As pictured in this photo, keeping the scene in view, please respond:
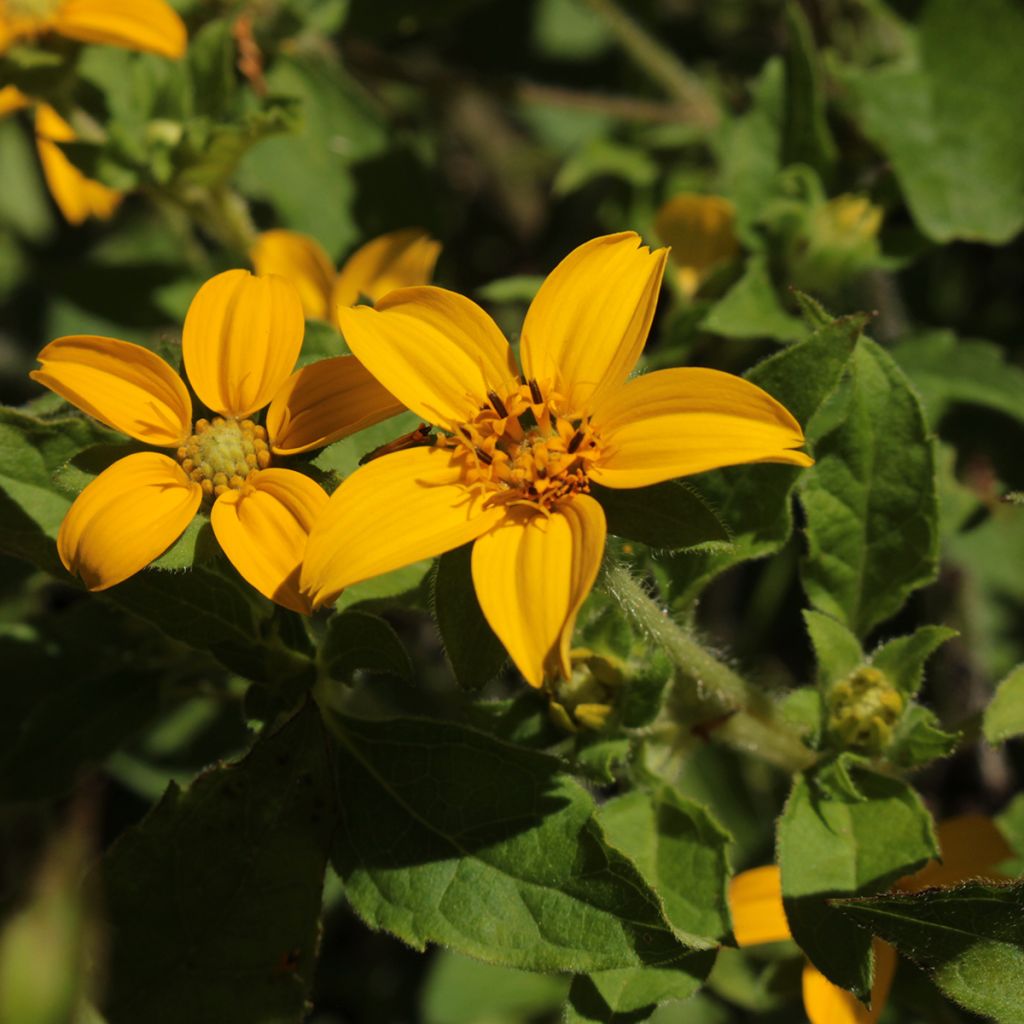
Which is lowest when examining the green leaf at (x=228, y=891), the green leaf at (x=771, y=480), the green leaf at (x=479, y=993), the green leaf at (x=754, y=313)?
the green leaf at (x=479, y=993)

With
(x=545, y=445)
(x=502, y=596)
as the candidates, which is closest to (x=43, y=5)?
(x=545, y=445)

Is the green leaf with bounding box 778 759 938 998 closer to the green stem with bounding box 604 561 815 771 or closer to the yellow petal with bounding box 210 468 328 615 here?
the green stem with bounding box 604 561 815 771

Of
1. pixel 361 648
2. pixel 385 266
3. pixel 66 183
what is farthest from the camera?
pixel 66 183

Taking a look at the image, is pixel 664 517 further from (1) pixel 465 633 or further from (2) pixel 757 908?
(2) pixel 757 908

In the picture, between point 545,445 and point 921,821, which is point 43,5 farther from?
point 921,821

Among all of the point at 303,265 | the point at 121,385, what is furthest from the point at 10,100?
the point at 121,385

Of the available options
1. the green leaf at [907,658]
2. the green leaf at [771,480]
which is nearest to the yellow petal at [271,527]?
the green leaf at [771,480]

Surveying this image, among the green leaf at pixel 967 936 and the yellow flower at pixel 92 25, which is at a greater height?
the yellow flower at pixel 92 25

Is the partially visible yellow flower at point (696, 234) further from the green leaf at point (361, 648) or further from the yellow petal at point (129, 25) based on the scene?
the green leaf at point (361, 648)
